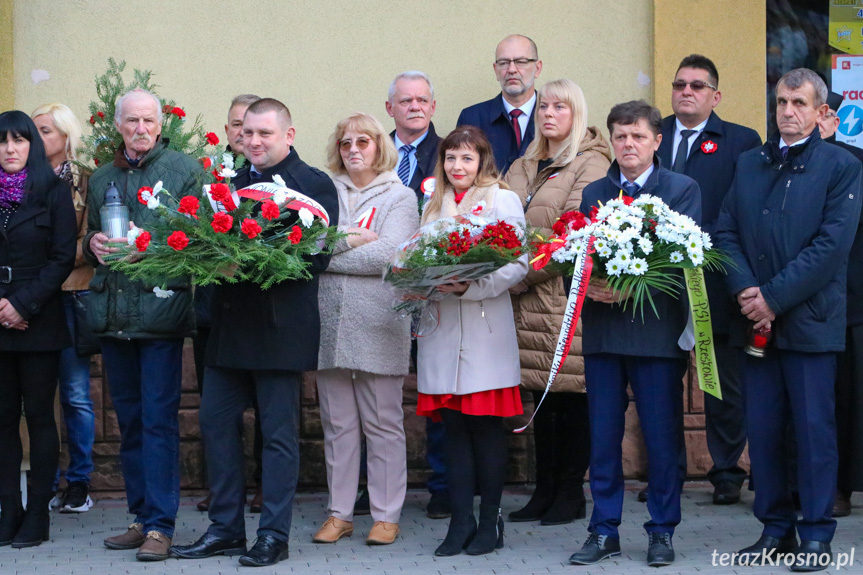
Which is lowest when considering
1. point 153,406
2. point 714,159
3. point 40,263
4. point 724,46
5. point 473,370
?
point 153,406

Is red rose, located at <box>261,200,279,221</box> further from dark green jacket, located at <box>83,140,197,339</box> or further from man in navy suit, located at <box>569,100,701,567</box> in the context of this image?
man in navy suit, located at <box>569,100,701,567</box>

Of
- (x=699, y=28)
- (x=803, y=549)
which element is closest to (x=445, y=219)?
(x=803, y=549)

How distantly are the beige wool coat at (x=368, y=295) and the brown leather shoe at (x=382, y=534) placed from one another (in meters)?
0.75

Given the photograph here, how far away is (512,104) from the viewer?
6941mm

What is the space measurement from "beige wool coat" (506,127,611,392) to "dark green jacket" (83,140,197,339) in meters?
1.67

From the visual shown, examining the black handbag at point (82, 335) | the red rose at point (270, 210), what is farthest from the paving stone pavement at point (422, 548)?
the red rose at point (270, 210)

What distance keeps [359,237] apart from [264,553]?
1.55m

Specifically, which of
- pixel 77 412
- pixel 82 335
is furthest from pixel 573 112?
pixel 77 412

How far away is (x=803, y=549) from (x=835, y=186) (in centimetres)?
160

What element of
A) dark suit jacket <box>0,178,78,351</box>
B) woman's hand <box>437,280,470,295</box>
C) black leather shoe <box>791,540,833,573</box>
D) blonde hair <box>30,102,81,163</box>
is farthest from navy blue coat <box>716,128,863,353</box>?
blonde hair <box>30,102,81,163</box>

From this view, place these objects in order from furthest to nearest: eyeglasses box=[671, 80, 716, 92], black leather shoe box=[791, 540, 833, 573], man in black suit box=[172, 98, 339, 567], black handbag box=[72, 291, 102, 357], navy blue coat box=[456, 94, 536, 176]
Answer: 1. navy blue coat box=[456, 94, 536, 176]
2. eyeglasses box=[671, 80, 716, 92]
3. black handbag box=[72, 291, 102, 357]
4. man in black suit box=[172, 98, 339, 567]
5. black leather shoe box=[791, 540, 833, 573]

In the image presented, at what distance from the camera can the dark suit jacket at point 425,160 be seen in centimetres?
661

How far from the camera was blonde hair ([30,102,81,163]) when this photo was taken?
6.44m

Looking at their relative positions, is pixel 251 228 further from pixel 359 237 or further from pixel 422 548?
pixel 422 548
